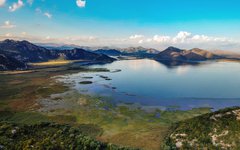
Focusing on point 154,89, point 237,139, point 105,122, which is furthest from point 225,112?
point 154,89

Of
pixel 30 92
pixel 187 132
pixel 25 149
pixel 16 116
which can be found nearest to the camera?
pixel 25 149

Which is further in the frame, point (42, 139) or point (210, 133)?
point (210, 133)

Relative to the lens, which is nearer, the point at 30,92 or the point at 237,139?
the point at 237,139

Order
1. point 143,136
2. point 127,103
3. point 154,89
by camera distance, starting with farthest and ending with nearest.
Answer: point 154,89 < point 127,103 < point 143,136

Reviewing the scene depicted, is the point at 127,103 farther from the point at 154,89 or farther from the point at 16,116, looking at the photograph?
the point at 16,116

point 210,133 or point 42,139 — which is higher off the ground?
point 42,139

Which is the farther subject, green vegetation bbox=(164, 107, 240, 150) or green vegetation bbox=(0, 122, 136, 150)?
green vegetation bbox=(164, 107, 240, 150)

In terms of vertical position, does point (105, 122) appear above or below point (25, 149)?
below

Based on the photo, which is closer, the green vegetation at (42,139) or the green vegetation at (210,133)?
the green vegetation at (42,139)
